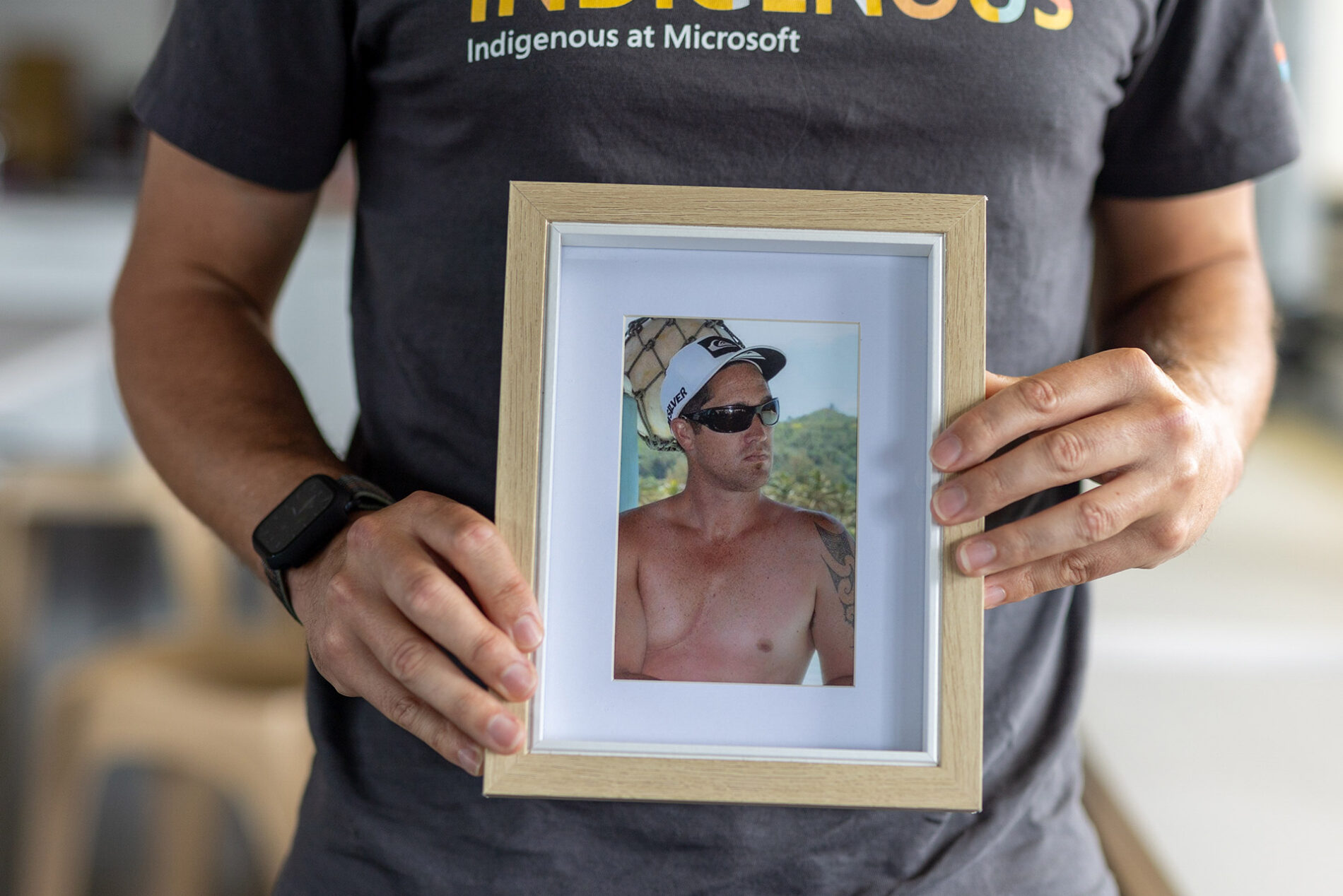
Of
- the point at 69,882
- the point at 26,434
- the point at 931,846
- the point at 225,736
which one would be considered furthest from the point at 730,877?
the point at 26,434

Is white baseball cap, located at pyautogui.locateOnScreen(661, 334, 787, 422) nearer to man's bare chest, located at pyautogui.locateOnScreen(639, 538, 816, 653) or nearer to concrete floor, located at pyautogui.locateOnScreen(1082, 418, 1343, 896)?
man's bare chest, located at pyautogui.locateOnScreen(639, 538, 816, 653)

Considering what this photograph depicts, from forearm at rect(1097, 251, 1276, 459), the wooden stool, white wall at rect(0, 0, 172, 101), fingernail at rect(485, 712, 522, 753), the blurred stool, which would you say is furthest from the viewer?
white wall at rect(0, 0, 172, 101)

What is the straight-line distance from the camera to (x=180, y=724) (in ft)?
5.45

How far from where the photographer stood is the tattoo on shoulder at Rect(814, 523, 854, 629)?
564 millimetres

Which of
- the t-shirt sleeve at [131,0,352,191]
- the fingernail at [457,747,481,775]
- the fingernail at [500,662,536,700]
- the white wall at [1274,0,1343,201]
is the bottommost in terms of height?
the fingernail at [457,747,481,775]

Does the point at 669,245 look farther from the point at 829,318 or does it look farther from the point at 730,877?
the point at 730,877

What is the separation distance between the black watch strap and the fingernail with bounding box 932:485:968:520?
1.08 ft

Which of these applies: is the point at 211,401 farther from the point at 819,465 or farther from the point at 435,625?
the point at 819,465

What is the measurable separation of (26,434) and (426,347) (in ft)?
6.70

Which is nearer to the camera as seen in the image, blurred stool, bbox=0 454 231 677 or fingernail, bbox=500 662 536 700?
fingernail, bbox=500 662 536 700

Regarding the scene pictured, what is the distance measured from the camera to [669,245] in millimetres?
566

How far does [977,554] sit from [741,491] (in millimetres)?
125

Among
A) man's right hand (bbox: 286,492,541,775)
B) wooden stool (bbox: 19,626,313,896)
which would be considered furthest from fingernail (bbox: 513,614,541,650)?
wooden stool (bbox: 19,626,313,896)

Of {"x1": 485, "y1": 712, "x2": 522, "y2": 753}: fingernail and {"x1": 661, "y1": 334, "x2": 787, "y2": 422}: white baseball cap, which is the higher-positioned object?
{"x1": 661, "y1": 334, "x2": 787, "y2": 422}: white baseball cap
